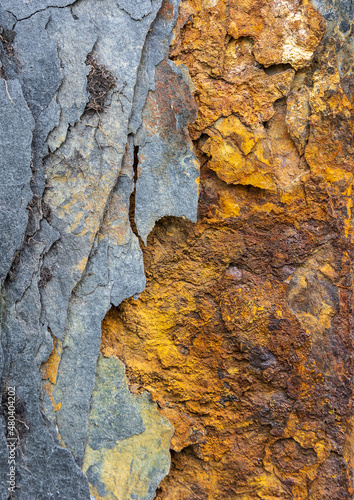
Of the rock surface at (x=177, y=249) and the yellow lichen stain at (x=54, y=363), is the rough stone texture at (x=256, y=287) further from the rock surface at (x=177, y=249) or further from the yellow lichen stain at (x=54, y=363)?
the yellow lichen stain at (x=54, y=363)

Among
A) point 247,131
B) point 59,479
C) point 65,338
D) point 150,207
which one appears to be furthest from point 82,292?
point 247,131

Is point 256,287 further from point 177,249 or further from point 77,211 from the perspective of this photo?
point 77,211

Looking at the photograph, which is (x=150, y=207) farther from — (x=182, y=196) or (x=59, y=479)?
(x=59, y=479)

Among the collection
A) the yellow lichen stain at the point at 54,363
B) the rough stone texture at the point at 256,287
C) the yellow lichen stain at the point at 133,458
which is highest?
the rough stone texture at the point at 256,287

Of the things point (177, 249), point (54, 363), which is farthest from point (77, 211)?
point (54, 363)

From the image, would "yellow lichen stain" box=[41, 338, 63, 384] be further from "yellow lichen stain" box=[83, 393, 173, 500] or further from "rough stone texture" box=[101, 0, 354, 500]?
"yellow lichen stain" box=[83, 393, 173, 500]

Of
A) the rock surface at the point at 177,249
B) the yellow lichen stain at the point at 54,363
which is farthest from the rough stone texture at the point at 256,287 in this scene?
the yellow lichen stain at the point at 54,363

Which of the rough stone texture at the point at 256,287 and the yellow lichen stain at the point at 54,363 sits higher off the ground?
the rough stone texture at the point at 256,287

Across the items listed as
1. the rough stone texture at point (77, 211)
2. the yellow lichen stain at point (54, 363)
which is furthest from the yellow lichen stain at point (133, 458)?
the yellow lichen stain at point (54, 363)
